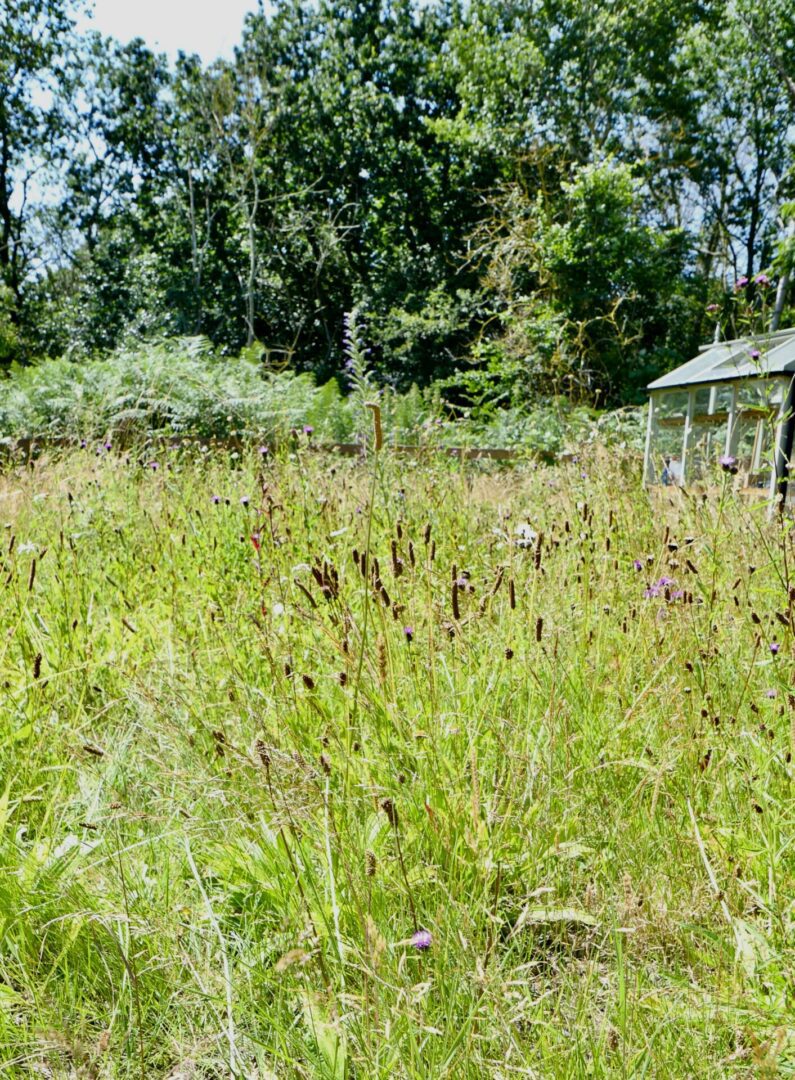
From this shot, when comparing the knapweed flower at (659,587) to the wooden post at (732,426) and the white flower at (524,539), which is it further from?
the wooden post at (732,426)

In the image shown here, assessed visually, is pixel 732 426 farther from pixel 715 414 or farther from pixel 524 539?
pixel 524 539

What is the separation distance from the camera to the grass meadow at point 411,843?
3.69 ft

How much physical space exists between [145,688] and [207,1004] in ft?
2.46

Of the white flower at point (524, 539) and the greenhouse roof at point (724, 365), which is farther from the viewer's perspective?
the greenhouse roof at point (724, 365)

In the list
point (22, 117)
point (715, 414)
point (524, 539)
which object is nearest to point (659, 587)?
point (524, 539)

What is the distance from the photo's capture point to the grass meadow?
112cm

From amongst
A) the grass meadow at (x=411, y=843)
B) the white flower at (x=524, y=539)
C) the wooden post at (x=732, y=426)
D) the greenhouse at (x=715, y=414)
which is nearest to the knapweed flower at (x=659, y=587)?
the grass meadow at (x=411, y=843)

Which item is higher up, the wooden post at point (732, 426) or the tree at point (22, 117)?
the tree at point (22, 117)

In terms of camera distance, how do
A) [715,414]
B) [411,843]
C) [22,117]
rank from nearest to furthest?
[411,843], [715,414], [22,117]

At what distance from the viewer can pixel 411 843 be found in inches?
60.2

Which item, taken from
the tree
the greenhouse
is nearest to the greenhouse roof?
the greenhouse

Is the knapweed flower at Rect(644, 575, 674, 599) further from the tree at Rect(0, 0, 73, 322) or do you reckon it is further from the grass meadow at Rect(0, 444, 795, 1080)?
the tree at Rect(0, 0, 73, 322)

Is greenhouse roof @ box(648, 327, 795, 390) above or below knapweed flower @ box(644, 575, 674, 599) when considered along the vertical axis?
above

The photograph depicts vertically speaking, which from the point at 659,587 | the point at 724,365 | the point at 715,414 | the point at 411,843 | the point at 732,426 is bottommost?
the point at 411,843
